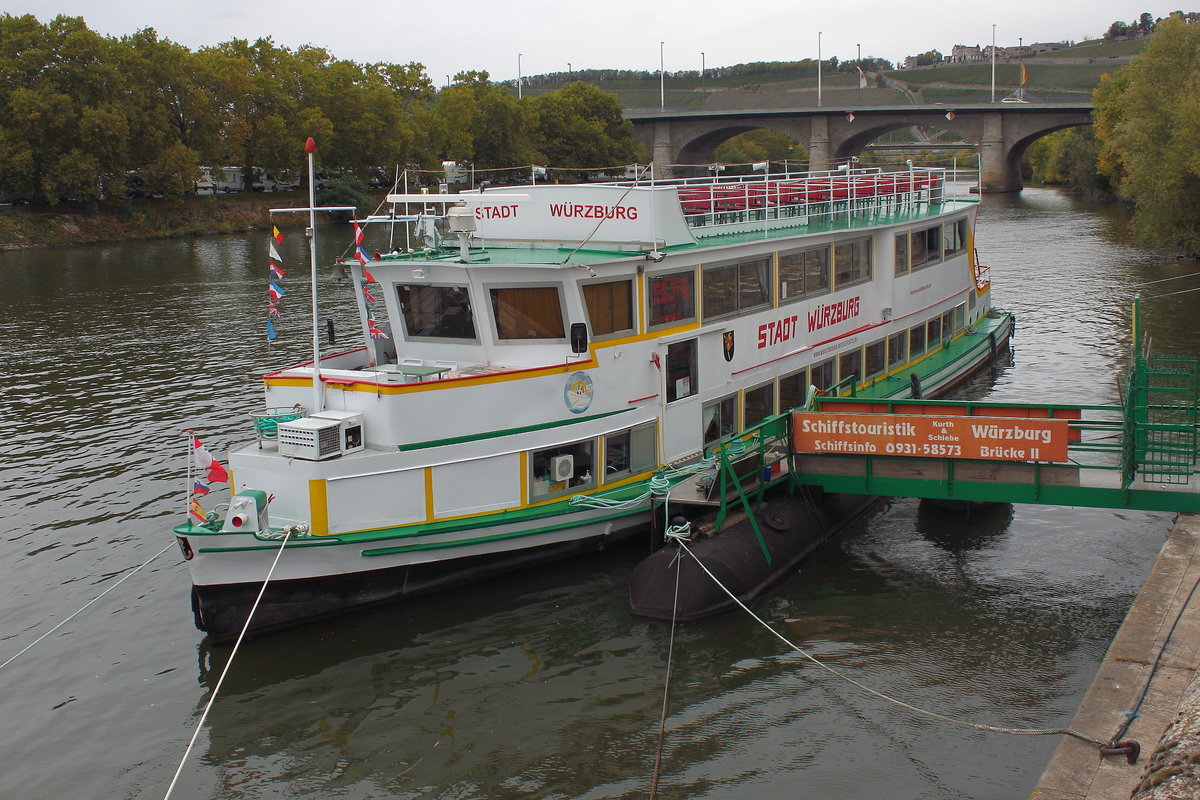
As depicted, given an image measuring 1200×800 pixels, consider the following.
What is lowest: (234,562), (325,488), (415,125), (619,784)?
(619,784)

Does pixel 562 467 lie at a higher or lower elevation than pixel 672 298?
lower

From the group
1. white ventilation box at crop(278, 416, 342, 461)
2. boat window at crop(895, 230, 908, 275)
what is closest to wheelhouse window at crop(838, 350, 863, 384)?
boat window at crop(895, 230, 908, 275)

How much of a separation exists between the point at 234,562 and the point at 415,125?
287 feet

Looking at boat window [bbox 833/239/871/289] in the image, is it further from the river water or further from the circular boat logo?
the circular boat logo

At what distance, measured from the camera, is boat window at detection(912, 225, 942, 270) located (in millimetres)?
25297

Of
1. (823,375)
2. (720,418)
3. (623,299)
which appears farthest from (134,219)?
(623,299)

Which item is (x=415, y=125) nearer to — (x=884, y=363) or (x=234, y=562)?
(x=884, y=363)

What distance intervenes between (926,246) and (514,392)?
14173 mm

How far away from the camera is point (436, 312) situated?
17078mm

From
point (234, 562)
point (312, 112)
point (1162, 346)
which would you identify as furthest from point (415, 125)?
point (234, 562)

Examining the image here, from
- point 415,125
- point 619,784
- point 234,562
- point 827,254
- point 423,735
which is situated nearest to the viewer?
point 619,784

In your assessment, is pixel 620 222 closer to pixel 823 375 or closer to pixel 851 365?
pixel 823 375

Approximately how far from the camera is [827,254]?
70.3 ft

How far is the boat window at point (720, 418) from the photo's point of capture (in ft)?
61.3
